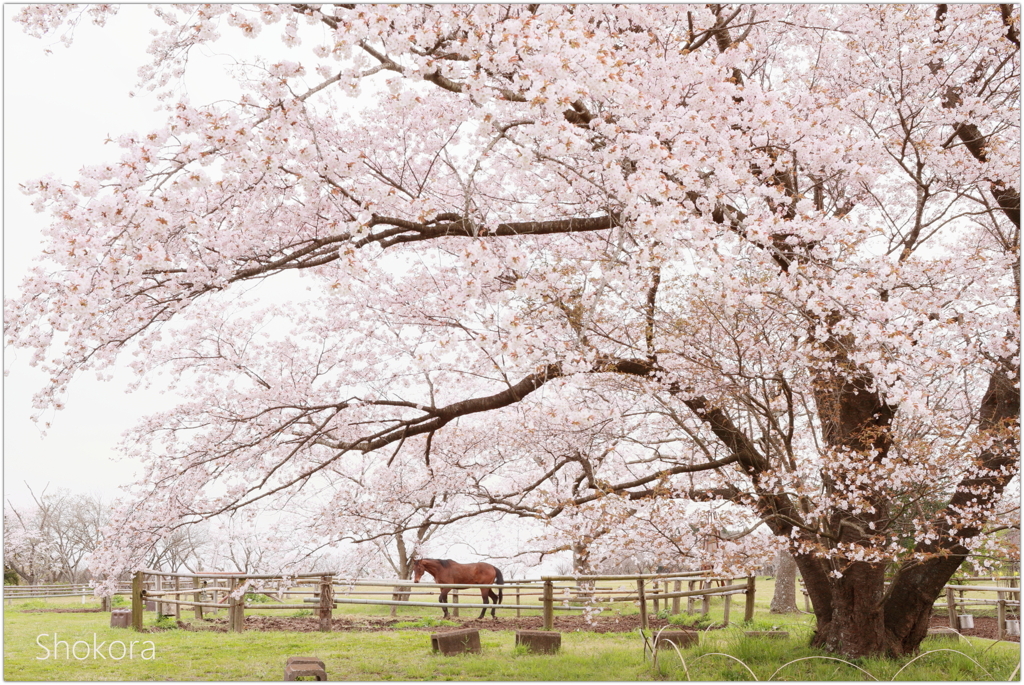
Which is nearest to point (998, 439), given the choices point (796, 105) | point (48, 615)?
point (796, 105)

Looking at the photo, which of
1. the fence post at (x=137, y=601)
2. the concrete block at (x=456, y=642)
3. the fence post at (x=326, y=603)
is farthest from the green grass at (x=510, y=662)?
the fence post at (x=137, y=601)

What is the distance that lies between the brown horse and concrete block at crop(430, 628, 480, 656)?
133 inches

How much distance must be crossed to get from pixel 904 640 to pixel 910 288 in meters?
2.99

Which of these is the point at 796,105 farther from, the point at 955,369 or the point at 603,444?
the point at 603,444

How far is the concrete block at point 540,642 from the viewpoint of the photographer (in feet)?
21.8

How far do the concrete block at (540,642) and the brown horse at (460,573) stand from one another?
3445 mm

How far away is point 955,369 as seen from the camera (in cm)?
504

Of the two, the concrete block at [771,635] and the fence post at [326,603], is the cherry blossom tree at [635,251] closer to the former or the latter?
→ the concrete block at [771,635]

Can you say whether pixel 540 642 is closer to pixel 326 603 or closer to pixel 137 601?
pixel 326 603

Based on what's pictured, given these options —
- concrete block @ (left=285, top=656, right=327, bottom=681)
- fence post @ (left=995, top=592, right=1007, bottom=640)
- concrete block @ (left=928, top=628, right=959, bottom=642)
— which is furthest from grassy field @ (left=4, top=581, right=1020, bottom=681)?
fence post @ (left=995, top=592, right=1007, bottom=640)

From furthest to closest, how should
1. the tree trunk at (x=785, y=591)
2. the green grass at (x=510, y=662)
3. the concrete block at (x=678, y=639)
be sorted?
the tree trunk at (x=785, y=591)
the concrete block at (x=678, y=639)
the green grass at (x=510, y=662)

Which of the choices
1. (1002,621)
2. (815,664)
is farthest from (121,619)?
(1002,621)

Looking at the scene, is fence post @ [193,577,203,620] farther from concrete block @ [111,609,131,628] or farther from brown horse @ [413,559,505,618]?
brown horse @ [413,559,505,618]

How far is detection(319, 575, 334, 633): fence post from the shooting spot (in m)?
9.03
